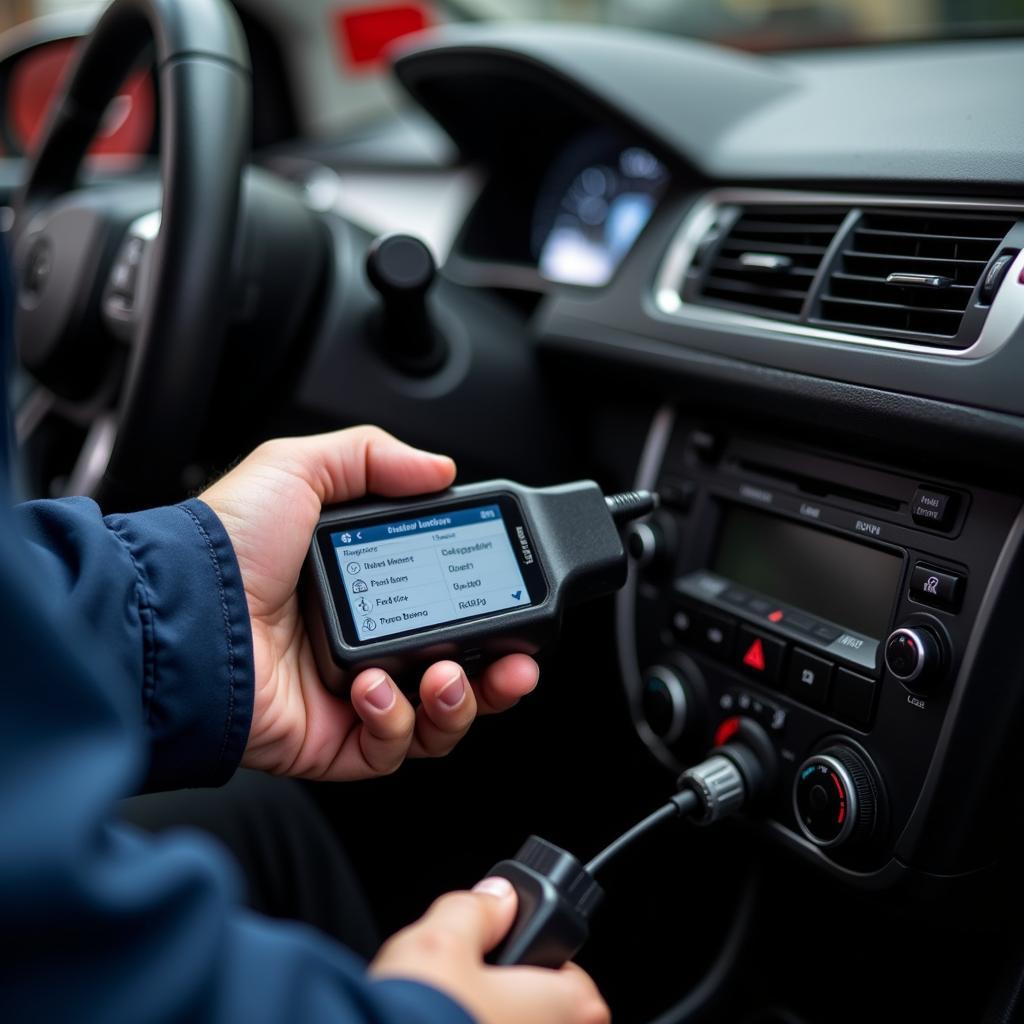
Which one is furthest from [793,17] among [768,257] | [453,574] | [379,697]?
[379,697]

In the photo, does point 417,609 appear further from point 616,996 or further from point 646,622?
point 616,996

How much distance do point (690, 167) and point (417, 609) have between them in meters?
0.52

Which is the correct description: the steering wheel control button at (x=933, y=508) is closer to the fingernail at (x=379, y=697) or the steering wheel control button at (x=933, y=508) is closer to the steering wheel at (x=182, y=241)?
the fingernail at (x=379, y=697)

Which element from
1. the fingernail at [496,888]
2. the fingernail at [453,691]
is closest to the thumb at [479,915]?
the fingernail at [496,888]

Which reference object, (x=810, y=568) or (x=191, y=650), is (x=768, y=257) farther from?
(x=191, y=650)

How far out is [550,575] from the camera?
2.50 feet

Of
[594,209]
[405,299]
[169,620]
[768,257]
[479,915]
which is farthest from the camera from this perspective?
[594,209]

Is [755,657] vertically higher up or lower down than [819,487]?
lower down

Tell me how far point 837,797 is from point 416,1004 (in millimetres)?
425

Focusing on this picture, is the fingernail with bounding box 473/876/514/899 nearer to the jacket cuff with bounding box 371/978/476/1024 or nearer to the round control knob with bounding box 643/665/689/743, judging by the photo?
the jacket cuff with bounding box 371/978/476/1024

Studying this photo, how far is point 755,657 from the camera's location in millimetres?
844

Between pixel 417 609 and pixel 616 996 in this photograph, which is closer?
pixel 417 609

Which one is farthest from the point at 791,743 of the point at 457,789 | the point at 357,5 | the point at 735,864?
the point at 357,5

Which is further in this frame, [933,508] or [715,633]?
[715,633]
